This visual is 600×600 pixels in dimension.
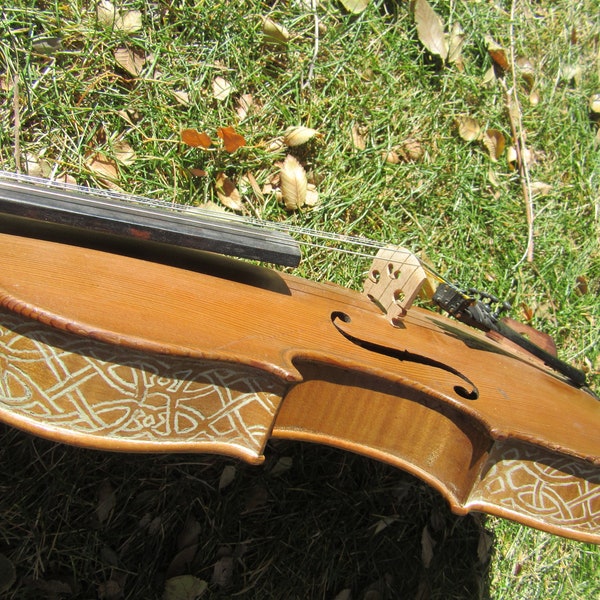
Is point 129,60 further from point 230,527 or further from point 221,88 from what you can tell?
point 230,527

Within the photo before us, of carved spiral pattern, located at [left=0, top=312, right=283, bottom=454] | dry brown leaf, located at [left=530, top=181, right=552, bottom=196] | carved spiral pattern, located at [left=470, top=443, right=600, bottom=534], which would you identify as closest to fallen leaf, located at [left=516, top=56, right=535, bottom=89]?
dry brown leaf, located at [left=530, top=181, right=552, bottom=196]

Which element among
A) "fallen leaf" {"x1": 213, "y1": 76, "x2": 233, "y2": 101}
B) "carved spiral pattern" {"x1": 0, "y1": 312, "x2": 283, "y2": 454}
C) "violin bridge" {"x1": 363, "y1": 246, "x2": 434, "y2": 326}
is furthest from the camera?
"fallen leaf" {"x1": 213, "y1": 76, "x2": 233, "y2": 101}

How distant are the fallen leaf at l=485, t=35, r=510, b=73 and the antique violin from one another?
1678mm

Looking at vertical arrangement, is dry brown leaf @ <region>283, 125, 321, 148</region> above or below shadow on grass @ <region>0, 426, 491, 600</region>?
above

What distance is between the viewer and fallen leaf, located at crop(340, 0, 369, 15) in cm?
279

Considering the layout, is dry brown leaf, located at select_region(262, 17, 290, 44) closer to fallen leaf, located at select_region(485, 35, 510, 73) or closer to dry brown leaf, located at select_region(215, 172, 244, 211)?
dry brown leaf, located at select_region(215, 172, 244, 211)

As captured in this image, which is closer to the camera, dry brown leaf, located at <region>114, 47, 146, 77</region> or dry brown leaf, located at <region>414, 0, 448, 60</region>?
dry brown leaf, located at <region>114, 47, 146, 77</region>

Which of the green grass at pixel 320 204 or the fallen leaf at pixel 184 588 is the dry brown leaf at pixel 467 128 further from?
the fallen leaf at pixel 184 588

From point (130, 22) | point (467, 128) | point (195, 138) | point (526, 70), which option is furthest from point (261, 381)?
point (526, 70)

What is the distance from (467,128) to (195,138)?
1.34 m

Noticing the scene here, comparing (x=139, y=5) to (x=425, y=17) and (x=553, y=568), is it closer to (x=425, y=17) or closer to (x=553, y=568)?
(x=425, y=17)

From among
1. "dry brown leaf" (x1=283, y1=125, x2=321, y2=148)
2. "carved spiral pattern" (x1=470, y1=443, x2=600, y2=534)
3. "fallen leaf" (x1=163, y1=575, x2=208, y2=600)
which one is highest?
"dry brown leaf" (x1=283, y1=125, x2=321, y2=148)

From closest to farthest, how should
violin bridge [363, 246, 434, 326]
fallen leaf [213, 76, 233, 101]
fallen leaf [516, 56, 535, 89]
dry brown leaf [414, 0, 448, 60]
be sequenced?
violin bridge [363, 246, 434, 326] < fallen leaf [213, 76, 233, 101] < dry brown leaf [414, 0, 448, 60] < fallen leaf [516, 56, 535, 89]

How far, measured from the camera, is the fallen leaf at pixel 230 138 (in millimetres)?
2383
